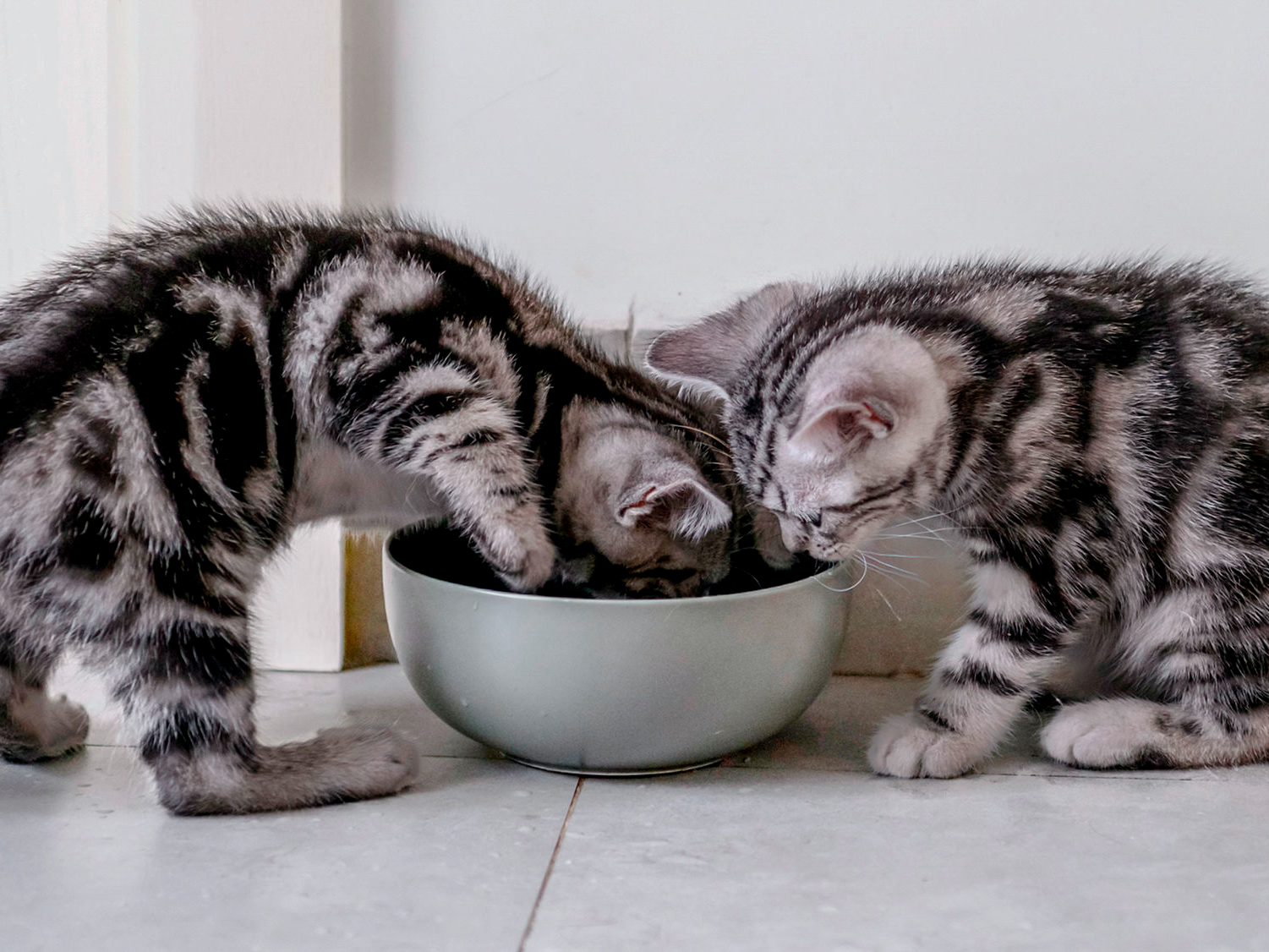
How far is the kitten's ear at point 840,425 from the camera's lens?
4.37 ft

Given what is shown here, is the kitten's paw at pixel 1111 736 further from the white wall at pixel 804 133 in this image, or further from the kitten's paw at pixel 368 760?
the kitten's paw at pixel 368 760

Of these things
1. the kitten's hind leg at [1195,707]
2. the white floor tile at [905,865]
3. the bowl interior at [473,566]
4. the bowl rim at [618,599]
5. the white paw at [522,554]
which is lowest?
the white floor tile at [905,865]

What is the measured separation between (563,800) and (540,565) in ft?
0.91

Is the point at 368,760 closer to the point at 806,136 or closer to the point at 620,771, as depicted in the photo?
the point at 620,771

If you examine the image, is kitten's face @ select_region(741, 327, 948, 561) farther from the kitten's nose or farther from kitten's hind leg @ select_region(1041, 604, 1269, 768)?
kitten's hind leg @ select_region(1041, 604, 1269, 768)

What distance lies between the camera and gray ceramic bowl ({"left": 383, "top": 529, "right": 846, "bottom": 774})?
1.37 meters

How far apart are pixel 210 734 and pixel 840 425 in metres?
0.78

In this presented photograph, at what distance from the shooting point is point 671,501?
1.45 meters

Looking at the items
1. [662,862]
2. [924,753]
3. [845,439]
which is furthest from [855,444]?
→ [662,862]

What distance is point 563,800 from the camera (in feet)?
4.66

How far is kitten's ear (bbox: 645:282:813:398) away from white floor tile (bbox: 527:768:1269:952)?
1.70 ft

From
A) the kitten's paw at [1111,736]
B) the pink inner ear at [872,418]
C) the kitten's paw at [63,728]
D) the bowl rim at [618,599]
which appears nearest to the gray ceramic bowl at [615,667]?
the bowl rim at [618,599]

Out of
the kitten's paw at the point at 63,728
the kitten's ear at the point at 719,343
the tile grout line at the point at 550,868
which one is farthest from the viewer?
the kitten's ear at the point at 719,343

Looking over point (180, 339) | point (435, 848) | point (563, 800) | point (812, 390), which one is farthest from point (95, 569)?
point (812, 390)
